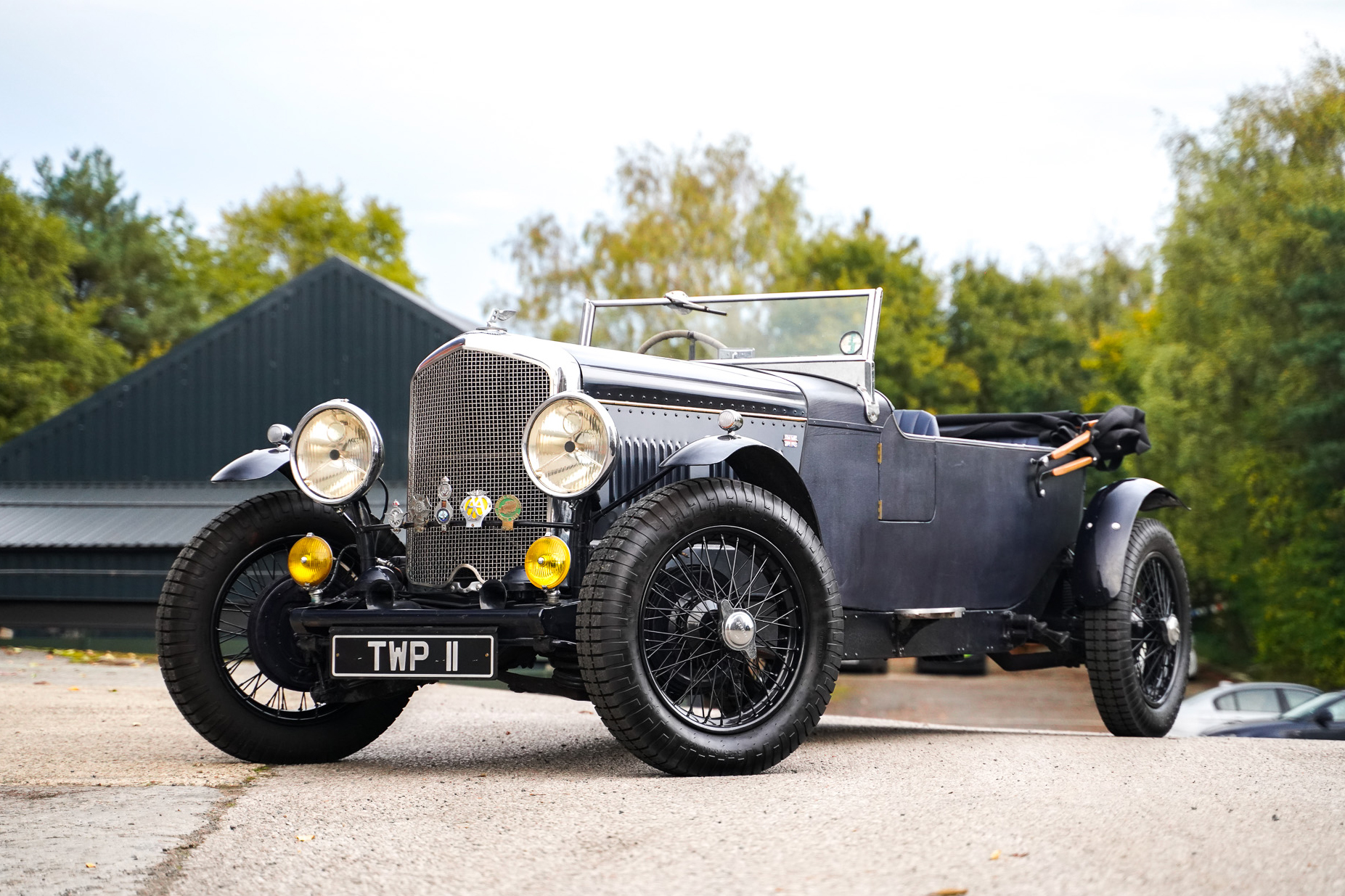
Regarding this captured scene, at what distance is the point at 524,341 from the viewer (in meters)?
5.42

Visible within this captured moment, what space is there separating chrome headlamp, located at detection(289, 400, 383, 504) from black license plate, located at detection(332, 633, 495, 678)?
68cm

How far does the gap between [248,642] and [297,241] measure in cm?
4931

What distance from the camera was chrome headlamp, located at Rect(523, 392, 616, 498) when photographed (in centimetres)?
491

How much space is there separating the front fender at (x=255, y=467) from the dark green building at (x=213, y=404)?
17.5m

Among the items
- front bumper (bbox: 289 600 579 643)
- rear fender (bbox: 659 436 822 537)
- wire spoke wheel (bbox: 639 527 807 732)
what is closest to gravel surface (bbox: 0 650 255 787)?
front bumper (bbox: 289 600 579 643)

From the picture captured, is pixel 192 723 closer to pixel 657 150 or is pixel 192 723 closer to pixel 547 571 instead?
pixel 547 571

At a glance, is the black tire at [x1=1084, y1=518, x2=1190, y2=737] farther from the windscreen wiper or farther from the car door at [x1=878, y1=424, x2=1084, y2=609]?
the windscreen wiper

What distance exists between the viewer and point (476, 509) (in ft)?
17.1

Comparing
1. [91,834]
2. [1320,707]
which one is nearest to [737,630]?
[91,834]

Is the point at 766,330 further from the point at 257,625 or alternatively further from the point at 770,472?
the point at 257,625

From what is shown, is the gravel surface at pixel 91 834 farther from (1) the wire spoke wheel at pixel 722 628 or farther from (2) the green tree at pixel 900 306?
(2) the green tree at pixel 900 306

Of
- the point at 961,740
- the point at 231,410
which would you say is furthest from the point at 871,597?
the point at 231,410

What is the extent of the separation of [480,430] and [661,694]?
1.33 m

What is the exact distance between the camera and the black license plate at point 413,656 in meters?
4.82
